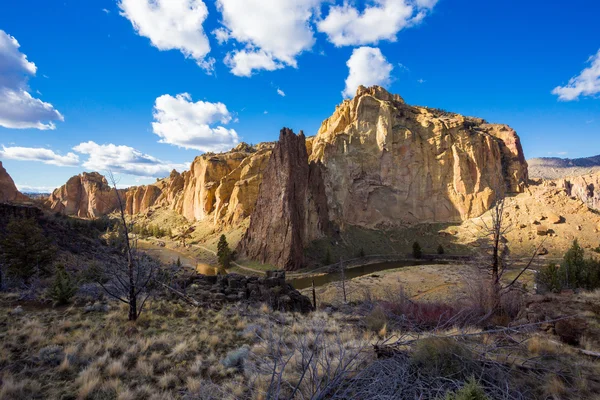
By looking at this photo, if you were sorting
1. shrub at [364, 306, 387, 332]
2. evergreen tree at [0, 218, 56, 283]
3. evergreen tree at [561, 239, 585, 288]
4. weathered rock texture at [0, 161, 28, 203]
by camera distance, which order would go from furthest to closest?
weathered rock texture at [0, 161, 28, 203], evergreen tree at [561, 239, 585, 288], evergreen tree at [0, 218, 56, 283], shrub at [364, 306, 387, 332]

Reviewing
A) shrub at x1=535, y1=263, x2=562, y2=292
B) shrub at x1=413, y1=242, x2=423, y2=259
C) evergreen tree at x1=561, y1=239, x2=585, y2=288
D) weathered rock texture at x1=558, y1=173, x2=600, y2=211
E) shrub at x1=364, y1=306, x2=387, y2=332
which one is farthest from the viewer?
weathered rock texture at x1=558, y1=173, x2=600, y2=211

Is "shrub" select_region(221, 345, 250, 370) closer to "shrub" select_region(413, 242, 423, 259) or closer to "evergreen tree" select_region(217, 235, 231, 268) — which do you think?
"evergreen tree" select_region(217, 235, 231, 268)

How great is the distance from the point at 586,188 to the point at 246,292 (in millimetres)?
180919

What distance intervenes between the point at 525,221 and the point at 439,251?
68.9ft

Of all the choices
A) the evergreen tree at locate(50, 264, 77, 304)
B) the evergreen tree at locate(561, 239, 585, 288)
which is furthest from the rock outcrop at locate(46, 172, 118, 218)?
the evergreen tree at locate(561, 239, 585, 288)

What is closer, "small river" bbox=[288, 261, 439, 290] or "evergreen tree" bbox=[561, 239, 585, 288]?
"evergreen tree" bbox=[561, 239, 585, 288]

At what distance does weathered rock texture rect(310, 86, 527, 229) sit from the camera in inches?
3000

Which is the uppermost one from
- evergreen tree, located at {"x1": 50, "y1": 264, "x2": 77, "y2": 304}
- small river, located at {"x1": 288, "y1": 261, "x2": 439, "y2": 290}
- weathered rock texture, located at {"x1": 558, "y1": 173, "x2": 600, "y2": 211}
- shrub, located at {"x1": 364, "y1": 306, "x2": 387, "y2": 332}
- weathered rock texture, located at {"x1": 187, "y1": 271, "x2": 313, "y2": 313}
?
weathered rock texture, located at {"x1": 558, "y1": 173, "x2": 600, "y2": 211}

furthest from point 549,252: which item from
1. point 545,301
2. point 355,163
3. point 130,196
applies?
point 130,196

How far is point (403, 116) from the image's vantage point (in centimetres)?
8481

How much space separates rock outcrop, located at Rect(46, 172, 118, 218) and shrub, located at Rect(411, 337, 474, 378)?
152071 mm

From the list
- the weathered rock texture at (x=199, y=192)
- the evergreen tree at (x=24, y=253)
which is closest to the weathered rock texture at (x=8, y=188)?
the weathered rock texture at (x=199, y=192)

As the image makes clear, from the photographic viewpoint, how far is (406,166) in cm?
8088

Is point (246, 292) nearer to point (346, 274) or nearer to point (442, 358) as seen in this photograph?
point (442, 358)
